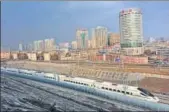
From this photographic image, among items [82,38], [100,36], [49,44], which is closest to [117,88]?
[100,36]

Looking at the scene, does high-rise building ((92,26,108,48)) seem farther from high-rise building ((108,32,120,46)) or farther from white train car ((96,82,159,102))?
white train car ((96,82,159,102))

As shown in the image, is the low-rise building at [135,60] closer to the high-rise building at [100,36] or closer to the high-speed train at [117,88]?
the high-speed train at [117,88]

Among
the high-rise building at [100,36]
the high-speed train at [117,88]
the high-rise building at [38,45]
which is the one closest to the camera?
the high-speed train at [117,88]

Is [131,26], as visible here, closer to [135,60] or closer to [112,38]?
[112,38]

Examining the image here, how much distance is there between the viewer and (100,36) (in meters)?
40.2

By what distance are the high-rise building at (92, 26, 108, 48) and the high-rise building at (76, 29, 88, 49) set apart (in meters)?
1.46

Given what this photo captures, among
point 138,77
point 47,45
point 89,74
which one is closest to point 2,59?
point 47,45

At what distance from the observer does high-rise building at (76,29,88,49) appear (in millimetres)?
41844

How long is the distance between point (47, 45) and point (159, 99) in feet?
125

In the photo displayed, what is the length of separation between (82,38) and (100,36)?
3.25 metres

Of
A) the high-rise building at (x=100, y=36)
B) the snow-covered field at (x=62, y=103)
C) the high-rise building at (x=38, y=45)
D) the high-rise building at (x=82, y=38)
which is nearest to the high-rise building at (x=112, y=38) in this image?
the high-rise building at (x=100, y=36)

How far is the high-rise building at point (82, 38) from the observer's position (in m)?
41.8

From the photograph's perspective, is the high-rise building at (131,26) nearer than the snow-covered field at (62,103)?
No

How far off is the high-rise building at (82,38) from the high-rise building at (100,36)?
1459mm
